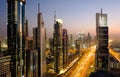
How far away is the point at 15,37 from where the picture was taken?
4828 centimetres

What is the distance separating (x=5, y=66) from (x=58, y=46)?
25704mm

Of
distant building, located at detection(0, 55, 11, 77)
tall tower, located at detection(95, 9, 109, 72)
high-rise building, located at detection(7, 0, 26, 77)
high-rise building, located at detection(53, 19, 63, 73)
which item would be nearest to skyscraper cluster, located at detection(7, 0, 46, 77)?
high-rise building, located at detection(7, 0, 26, 77)

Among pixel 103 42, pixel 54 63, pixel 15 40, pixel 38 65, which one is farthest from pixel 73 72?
pixel 15 40

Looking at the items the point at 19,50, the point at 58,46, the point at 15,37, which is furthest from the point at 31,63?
the point at 58,46

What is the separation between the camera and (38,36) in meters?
61.9

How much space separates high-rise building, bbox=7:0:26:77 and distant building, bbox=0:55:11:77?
161 centimetres

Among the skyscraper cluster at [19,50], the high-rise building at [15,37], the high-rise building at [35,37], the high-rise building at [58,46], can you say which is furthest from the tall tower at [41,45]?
the high-rise building at [15,37]

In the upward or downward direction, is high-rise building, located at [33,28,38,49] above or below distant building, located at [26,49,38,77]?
above

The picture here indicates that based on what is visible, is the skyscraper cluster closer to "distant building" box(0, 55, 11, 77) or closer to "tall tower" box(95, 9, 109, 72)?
"distant building" box(0, 55, 11, 77)

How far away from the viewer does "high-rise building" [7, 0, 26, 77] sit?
152ft

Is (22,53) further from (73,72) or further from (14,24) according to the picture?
(73,72)

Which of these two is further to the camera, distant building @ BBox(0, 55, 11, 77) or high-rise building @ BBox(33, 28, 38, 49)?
high-rise building @ BBox(33, 28, 38, 49)

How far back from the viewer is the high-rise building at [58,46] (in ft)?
201

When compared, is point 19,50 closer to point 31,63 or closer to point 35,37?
point 31,63
